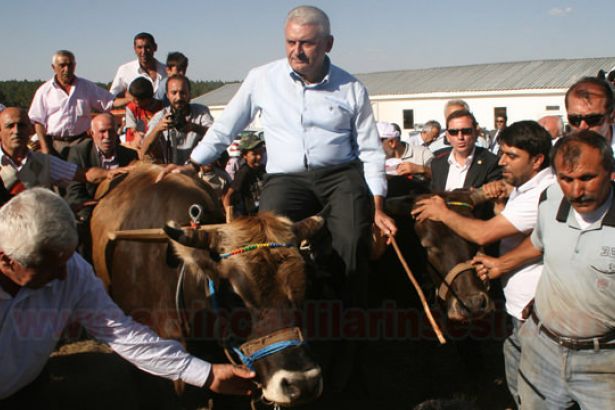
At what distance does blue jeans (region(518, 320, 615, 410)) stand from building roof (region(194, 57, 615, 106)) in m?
38.0

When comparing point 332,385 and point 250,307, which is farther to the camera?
point 332,385

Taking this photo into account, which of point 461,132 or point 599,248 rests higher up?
point 461,132

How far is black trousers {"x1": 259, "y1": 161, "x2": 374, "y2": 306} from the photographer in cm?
462

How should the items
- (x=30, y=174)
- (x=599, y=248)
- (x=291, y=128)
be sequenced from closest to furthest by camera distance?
(x=599, y=248) < (x=291, y=128) < (x=30, y=174)

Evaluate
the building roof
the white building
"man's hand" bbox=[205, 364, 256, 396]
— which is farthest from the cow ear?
the building roof

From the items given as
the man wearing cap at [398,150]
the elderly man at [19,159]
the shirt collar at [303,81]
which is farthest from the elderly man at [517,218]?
the man wearing cap at [398,150]

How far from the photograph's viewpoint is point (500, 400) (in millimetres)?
5316

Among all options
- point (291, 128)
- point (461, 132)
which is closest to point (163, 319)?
point (291, 128)

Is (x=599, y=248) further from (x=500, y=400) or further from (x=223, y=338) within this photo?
(x=500, y=400)

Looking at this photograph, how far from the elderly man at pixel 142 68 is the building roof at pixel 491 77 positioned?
34.3 meters

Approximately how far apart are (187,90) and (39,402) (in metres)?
4.31

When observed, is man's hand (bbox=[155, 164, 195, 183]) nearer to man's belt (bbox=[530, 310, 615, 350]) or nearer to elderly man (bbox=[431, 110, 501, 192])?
elderly man (bbox=[431, 110, 501, 192])

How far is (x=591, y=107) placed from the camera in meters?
4.28

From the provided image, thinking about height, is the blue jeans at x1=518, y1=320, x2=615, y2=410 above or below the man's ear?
below
